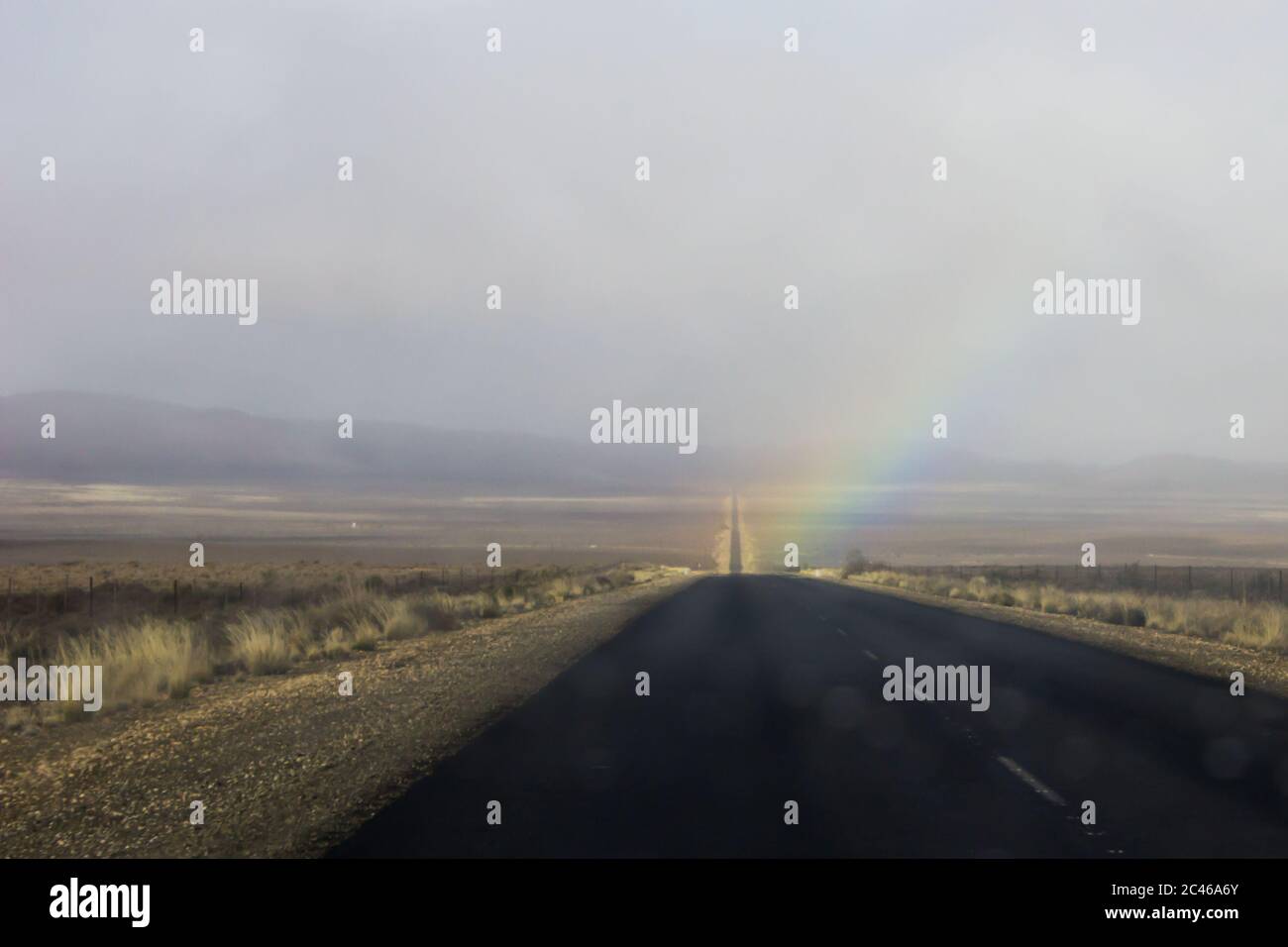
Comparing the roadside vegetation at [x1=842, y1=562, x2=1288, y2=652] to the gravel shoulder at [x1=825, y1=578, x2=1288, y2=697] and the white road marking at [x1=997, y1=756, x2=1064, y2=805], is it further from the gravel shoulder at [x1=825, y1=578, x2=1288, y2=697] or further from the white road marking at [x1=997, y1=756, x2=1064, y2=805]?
the white road marking at [x1=997, y1=756, x2=1064, y2=805]

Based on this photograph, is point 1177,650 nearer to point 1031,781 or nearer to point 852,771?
point 1031,781

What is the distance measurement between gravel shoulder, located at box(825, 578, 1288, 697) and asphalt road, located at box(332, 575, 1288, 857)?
1.26 meters

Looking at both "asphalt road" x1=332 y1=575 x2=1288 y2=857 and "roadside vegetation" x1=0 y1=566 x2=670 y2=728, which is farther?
"roadside vegetation" x1=0 y1=566 x2=670 y2=728

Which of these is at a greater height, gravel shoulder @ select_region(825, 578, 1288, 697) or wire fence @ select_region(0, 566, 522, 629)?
gravel shoulder @ select_region(825, 578, 1288, 697)

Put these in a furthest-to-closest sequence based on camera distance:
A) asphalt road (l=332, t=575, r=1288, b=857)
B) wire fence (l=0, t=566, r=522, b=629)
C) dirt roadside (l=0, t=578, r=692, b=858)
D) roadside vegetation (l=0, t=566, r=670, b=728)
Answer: wire fence (l=0, t=566, r=522, b=629) < roadside vegetation (l=0, t=566, r=670, b=728) < dirt roadside (l=0, t=578, r=692, b=858) < asphalt road (l=332, t=575, r=1288, b=857)

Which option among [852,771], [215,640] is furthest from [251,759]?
[215,640]

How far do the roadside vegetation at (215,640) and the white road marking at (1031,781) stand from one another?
13.0m

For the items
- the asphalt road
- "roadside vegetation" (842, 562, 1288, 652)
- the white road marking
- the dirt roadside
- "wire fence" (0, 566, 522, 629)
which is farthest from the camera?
"wire fence" (0, 566, 522, 629)

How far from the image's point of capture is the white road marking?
8752 millimetres

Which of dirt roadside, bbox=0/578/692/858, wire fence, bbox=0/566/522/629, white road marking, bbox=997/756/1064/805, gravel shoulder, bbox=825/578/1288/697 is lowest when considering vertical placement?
wire fence, bbox=0/566/522/629

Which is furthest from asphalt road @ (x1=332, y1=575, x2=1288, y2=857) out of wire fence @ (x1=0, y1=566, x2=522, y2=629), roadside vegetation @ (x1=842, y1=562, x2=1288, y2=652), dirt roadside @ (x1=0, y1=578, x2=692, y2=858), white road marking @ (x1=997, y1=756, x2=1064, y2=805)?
wire fence @ (x1=0, y1=566, x2=522, y2=629)
